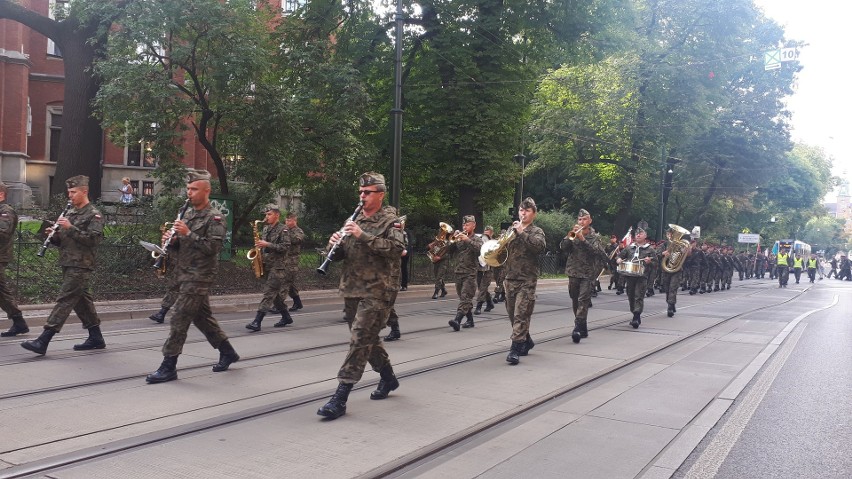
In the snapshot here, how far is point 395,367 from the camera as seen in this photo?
8.38m

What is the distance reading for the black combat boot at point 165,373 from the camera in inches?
275

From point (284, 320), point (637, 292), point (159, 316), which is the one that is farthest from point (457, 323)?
point (159, 316)

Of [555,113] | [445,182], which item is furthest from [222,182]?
[555,113]

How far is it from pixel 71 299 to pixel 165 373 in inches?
75.6

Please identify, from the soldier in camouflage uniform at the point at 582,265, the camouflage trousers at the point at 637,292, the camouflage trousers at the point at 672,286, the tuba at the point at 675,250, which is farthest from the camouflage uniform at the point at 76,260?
the tuba at the point at 675,250

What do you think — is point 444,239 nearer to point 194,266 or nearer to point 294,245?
point 294,245

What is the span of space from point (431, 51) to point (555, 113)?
1809cm

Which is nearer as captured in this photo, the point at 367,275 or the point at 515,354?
the point at 367,275

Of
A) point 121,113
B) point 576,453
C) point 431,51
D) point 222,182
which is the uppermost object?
point 431,51

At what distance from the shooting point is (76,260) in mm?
8219

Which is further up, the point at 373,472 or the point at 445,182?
the point at 445,182

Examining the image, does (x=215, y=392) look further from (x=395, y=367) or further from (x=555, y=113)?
(x=555, y=113)

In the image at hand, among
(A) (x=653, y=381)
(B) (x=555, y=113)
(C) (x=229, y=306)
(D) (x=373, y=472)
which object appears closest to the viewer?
(D) (x=373, y=472)

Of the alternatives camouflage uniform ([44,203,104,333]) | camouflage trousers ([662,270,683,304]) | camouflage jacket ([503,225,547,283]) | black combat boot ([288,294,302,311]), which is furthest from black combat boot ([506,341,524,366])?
camouflage trousers ([662,270,683,304])
